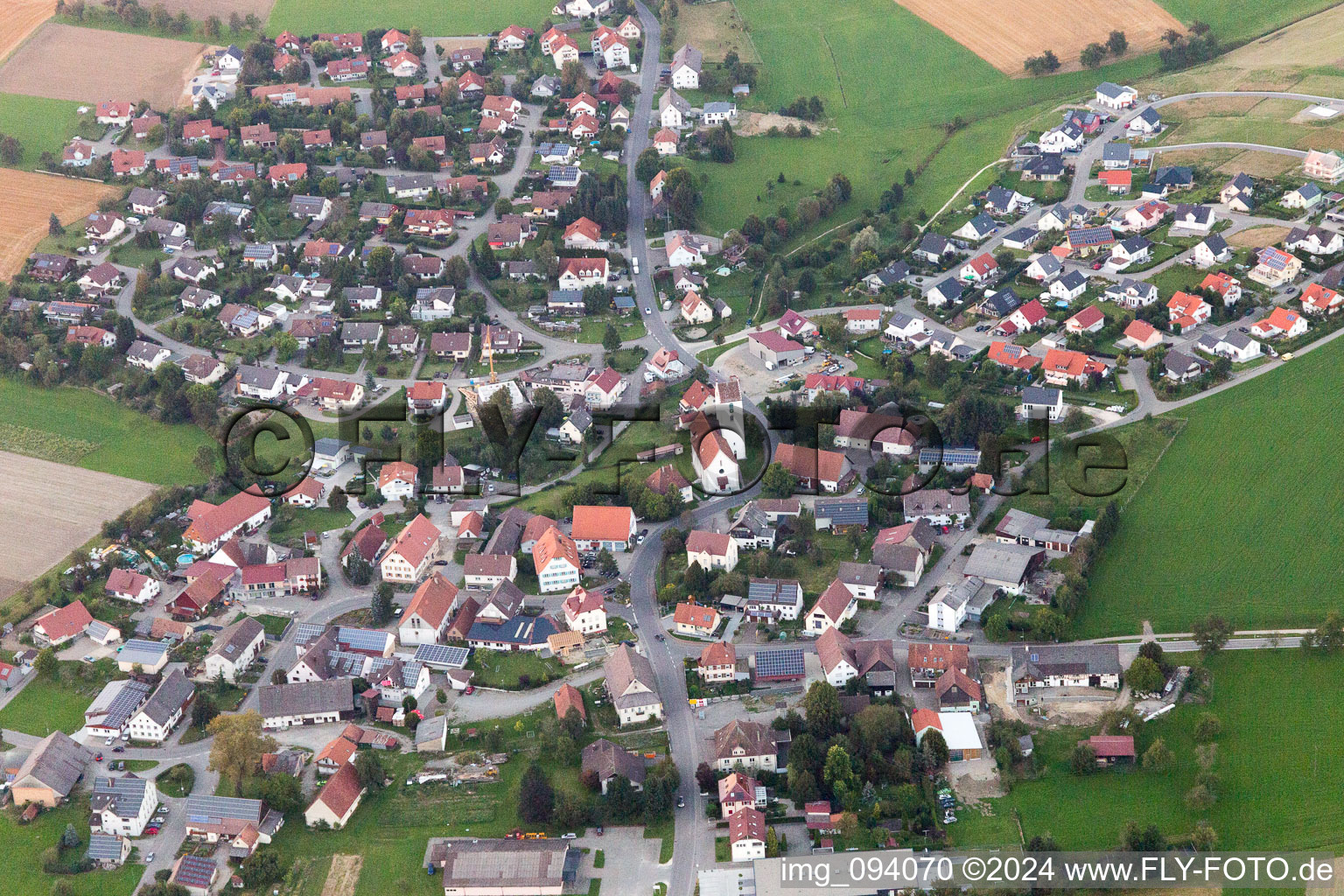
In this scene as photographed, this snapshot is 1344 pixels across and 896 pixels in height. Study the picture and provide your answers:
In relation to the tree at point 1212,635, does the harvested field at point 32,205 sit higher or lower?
lower

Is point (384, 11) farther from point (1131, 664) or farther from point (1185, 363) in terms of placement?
point (1131, 664)

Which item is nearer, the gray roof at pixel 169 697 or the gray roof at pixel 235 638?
the gray roof at pixel 169 697

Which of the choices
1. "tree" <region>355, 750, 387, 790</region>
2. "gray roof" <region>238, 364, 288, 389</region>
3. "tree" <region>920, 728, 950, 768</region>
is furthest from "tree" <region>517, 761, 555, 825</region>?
"gray roof" <region>238, 364, 288, 389</region>

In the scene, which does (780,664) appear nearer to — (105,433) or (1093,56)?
(105,433)

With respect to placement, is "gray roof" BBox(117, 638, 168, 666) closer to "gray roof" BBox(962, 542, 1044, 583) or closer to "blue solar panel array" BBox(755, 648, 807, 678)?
"blue solar panel array" BBox(755, 648, 807, 678)

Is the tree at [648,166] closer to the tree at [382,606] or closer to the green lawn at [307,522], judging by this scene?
the green lawn at [307,522]

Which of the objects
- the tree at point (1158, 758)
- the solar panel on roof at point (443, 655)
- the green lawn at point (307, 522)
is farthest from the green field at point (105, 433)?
the tree at point (1158, 758)
